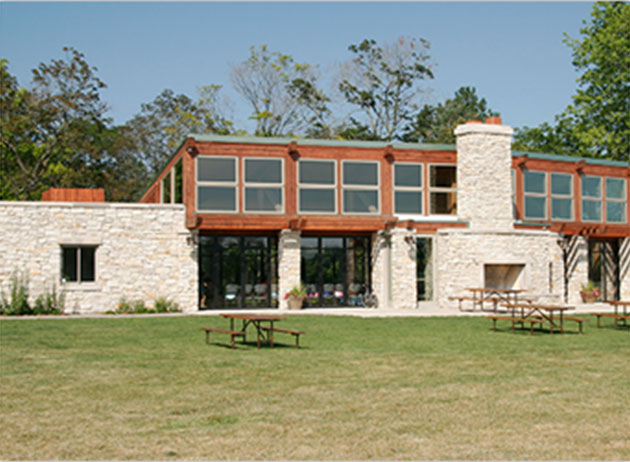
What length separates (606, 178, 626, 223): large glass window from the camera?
29.3 metres

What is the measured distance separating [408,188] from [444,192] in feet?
4.84

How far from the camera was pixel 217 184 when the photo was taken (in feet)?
77.7

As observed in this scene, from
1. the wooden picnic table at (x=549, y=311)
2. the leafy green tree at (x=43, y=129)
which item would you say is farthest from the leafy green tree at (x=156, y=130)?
the wooden picnic table at (x=549, y=311)

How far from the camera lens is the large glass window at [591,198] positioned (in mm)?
28625

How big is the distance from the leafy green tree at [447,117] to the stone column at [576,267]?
16.3m

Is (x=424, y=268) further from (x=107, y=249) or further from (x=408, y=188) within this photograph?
(x=107, y=249)

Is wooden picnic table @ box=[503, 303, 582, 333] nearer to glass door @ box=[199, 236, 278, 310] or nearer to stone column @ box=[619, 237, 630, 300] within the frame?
glass door @ box=[199, 236, 278, 310]

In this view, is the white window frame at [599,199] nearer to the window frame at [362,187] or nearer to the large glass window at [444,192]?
the large glass window at [444,192]

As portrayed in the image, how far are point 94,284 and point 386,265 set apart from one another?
9.24 meters

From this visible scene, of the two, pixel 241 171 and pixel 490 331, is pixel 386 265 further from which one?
pixel 490 331

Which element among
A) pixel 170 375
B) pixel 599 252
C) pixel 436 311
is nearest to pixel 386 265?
pixel 436 311

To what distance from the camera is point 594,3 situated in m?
39.3

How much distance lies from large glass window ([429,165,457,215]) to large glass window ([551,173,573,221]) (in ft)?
13.9

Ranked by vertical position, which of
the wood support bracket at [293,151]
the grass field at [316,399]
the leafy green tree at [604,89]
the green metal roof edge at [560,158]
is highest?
the leafy green tree at [604,89]
